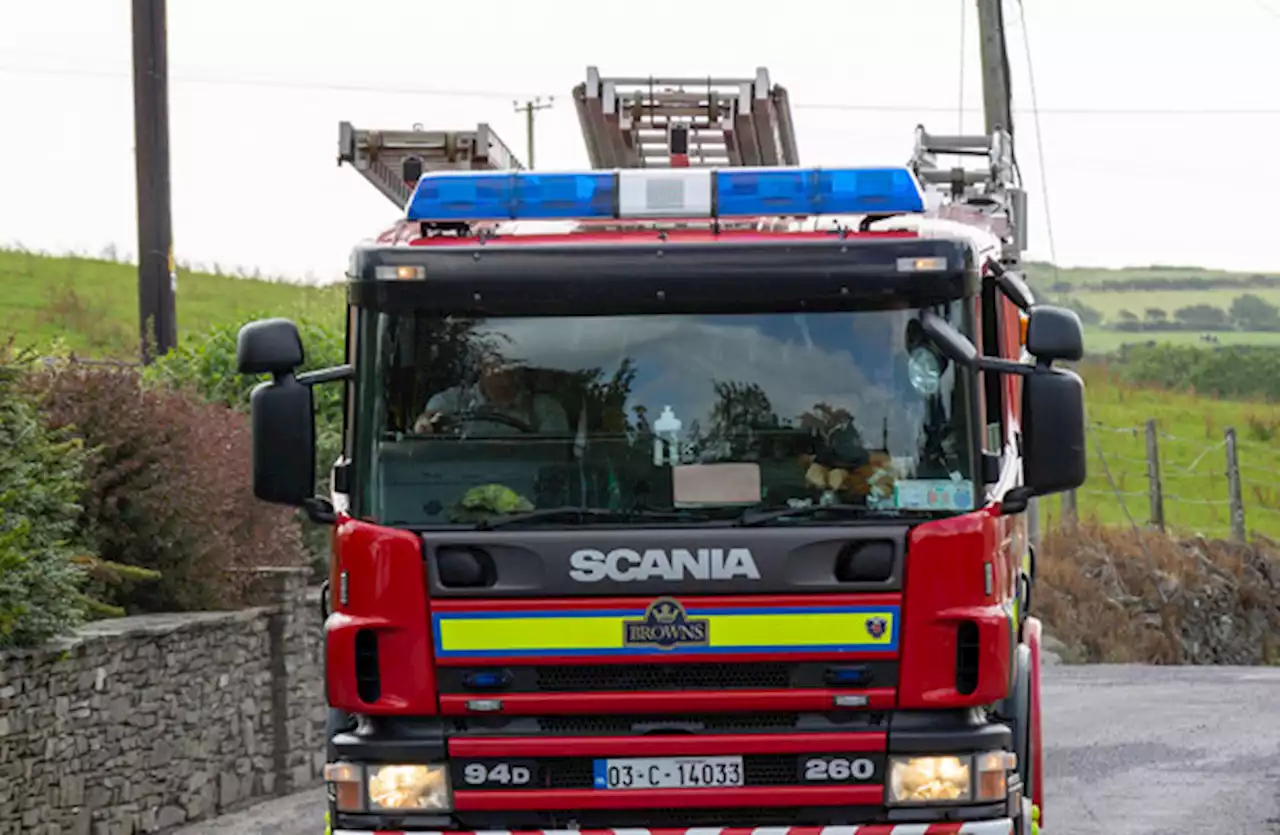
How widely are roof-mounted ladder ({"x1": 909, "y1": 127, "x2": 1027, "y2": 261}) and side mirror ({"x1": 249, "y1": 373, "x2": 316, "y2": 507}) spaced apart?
5.24 m

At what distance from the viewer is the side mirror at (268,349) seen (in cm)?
866

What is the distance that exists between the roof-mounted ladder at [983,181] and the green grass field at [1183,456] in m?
30.4

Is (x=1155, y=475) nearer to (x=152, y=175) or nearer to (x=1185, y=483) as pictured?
(x=1185, y=483)

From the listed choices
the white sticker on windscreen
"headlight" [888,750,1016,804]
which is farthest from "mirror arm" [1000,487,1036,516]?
"headlight" [888,750,1016,804]

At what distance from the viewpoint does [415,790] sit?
8.50 m

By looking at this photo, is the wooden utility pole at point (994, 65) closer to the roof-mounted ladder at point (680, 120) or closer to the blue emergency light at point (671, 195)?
the roof-mounted ladder at point (680, 120)

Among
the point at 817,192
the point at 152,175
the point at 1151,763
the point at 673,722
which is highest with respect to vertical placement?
the point at 152,175

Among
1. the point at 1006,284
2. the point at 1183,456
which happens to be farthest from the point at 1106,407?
the point at 1006,284

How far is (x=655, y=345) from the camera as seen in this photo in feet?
28.6

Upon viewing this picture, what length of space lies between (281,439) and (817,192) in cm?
226

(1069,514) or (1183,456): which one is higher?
(1183,456)

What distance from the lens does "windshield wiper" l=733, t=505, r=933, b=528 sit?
27.6 feet

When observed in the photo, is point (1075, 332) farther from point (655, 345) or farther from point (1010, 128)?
point (1010, 128)

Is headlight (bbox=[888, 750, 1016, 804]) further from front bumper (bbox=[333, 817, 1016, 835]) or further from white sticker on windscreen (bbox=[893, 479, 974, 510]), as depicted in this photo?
white sticker on windscreen (bbox=[893, 479, 974, 510])
